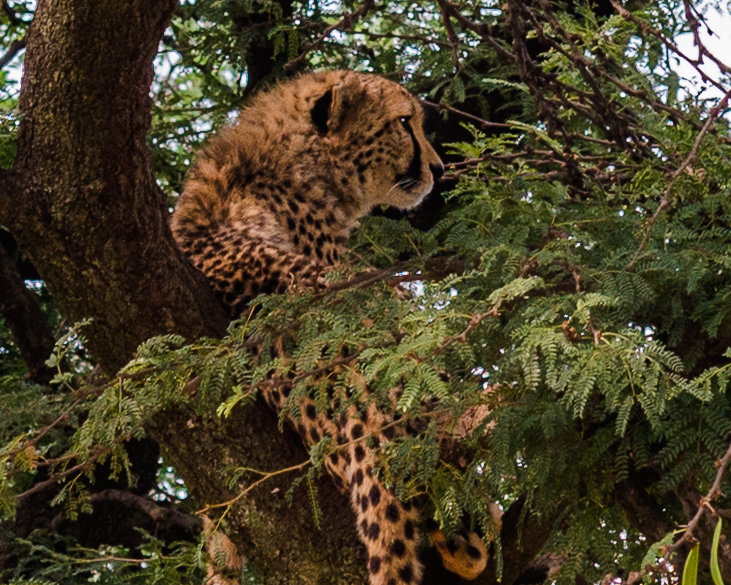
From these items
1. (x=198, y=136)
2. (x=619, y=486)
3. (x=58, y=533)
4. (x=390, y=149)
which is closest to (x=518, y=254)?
(x=619, y=486)

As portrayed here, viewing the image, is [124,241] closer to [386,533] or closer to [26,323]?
[386,533]

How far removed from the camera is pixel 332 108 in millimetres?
4996

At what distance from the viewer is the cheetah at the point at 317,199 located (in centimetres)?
350

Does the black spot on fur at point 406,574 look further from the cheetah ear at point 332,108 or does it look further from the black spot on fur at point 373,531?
the cheetah ear at point 332,108

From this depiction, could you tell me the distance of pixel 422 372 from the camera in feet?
8.84

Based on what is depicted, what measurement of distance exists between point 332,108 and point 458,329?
7.35ft

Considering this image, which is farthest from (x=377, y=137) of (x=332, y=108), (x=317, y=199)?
(x=317, y=199)

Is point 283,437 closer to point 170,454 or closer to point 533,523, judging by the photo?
point 170,454

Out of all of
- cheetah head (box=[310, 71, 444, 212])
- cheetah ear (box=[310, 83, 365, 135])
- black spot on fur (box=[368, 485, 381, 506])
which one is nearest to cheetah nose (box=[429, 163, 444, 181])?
cheetah head (box=[310, 71, 444, 212])

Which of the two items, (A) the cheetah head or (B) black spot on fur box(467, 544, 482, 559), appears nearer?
(B) black spot on fur box(467, 544, 482, 559)

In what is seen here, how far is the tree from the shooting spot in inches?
109

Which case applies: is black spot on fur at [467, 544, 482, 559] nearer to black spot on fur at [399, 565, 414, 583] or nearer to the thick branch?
black spot on fur at [399, 565, 414, 583]

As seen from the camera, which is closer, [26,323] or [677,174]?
[677,174]

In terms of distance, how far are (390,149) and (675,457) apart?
8.32 feet
